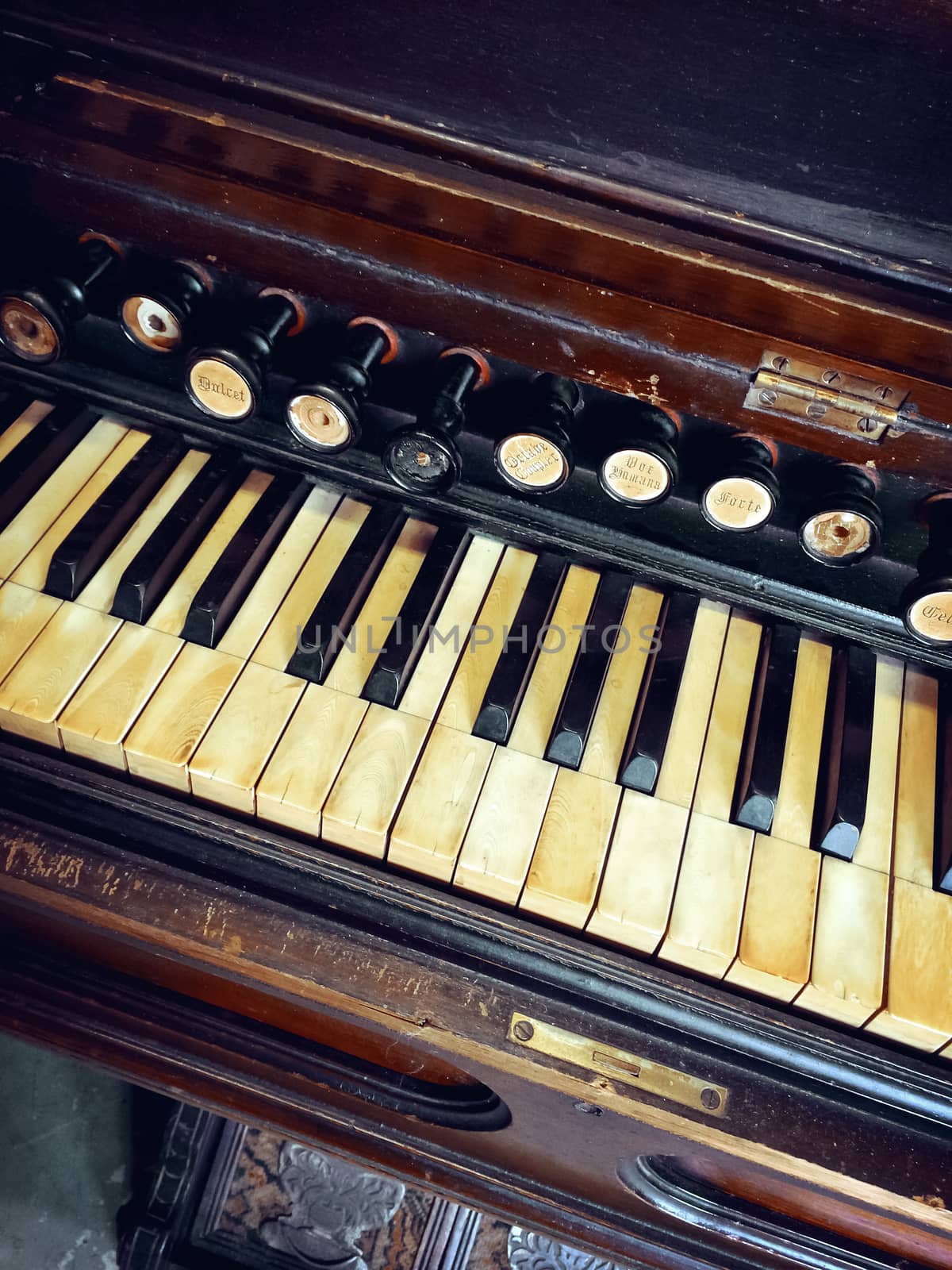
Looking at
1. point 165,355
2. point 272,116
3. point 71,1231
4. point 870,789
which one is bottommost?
point 71,1231

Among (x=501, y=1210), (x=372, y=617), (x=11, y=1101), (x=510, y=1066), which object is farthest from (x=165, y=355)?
(x=11, y=1101)

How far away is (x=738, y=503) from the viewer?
1.11m

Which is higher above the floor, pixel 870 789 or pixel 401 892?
pixel 870 789

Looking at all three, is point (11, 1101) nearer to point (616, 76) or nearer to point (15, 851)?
point (15, 851)

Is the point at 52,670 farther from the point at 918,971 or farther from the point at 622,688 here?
the point at 918,971

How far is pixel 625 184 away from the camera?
106 centimetres

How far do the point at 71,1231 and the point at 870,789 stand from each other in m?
2.03

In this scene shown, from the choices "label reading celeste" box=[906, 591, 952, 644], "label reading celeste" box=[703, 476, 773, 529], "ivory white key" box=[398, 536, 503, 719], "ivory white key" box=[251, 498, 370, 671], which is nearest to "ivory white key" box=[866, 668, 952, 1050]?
"label reading celeste" box=[906, 591, 952, 644]

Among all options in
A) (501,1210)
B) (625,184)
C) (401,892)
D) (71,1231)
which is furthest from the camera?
(71,1231)

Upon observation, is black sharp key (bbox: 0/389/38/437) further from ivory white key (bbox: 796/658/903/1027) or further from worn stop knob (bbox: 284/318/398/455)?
ivory white key (bbox: 796/658/903/1027)

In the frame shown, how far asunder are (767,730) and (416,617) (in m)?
0.51

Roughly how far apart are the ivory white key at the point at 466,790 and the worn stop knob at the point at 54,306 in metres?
0.72

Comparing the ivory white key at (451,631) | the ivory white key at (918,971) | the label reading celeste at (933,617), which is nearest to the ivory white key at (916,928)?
the ivory white key at (918,971)

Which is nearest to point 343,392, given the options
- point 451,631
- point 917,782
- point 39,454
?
point 451,631
